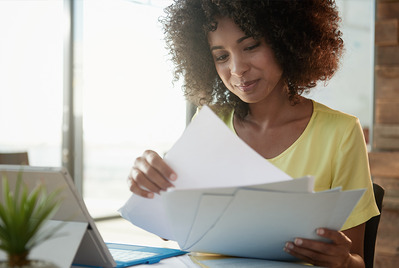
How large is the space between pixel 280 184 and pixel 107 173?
524 cm

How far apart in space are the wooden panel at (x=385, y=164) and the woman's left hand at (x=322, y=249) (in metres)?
2.01

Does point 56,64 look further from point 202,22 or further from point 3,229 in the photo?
point 3,229

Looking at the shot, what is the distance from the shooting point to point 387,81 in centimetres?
301

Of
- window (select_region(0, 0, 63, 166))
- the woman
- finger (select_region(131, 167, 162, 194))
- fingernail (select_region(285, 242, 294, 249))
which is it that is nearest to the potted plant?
finger (select_region(131, 167, 162, 194))

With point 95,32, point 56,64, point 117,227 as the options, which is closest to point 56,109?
point 56,64

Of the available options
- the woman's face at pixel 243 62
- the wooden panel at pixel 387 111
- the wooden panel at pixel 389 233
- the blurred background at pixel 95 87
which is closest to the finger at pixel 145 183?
the woman's face at pixel 243 62

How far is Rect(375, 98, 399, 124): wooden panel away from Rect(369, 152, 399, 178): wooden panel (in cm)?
19

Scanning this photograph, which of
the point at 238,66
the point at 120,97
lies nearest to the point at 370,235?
the point at 238,66

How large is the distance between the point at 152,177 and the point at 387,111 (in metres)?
2.33

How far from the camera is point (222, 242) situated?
104 centimetres

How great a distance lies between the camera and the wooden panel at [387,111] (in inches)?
118

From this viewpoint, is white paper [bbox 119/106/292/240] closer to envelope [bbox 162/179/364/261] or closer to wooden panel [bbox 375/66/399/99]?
envelope [bbox 162/179/364/261]

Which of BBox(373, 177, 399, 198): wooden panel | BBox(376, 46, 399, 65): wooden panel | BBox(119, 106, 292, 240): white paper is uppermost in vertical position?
BBox(376, 46, 399, 65): wooden panel

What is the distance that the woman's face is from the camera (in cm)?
146
